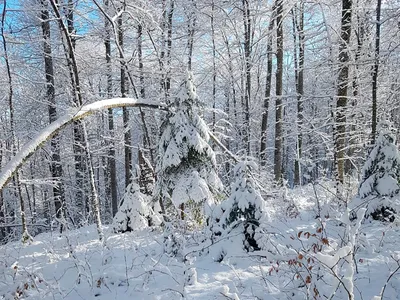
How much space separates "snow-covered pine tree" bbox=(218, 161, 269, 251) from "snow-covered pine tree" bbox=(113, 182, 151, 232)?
3.87 metres

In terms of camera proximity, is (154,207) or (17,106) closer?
(154,207)

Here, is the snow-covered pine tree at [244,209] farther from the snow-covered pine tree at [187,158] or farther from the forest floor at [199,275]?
the snow-covered pine tree at [187,158]

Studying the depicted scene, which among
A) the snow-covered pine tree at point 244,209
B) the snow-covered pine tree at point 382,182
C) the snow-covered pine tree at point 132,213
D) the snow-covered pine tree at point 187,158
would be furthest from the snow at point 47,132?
the snow-covered pine tree at point 132,213

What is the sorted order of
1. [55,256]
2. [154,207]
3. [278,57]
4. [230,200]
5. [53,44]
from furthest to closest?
1. [278,57]
2. [53,44]
3. [154,207]
4. [55,256]
5. [230,200]

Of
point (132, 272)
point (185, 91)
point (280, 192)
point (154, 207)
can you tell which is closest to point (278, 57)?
point (280, 192)

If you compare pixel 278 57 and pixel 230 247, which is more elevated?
pixel 278 57

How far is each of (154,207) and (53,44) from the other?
7.48m

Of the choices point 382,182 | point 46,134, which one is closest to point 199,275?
point 46,134

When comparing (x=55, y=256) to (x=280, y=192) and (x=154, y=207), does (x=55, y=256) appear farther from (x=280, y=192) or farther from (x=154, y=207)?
(x=280, y=192)

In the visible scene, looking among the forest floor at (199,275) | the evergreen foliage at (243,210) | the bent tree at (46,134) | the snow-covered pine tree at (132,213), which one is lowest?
the snow-covered pine tree at (132,213)

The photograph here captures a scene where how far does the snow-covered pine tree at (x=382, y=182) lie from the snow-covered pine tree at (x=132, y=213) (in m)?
5.03

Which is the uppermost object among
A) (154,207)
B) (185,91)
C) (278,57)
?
(278,57)

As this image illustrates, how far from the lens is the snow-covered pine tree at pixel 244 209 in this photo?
4.03 meters

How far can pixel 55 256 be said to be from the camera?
5062 millimetres
